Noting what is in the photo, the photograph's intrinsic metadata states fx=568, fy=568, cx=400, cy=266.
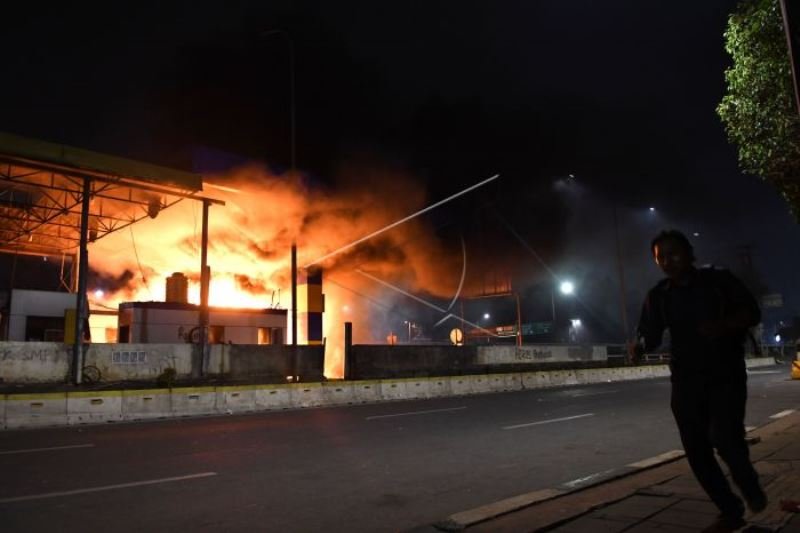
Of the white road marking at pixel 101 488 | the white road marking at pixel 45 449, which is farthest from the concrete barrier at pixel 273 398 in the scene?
the white road marking at pixel 101 488

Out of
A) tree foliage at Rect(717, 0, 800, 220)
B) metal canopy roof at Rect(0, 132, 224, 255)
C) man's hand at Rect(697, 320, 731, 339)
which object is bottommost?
man's hand at Rect(697, 320, 731, 339)

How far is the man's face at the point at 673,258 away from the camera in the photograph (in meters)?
3.23

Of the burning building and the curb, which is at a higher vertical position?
the burning building

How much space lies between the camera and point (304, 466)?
657 cm

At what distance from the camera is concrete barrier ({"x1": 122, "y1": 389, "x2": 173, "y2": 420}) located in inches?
508

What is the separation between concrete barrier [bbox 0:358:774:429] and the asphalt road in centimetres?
104

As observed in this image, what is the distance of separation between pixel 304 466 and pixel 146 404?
8177 mm

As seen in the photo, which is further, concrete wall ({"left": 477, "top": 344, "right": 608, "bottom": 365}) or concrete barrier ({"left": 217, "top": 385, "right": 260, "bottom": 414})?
concrete wall ({"left": 477, "top": 344, "right": 608, "bottom": 365})

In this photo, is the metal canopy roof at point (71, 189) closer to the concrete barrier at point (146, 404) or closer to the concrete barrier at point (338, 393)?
the concrete barrier at point (146, 404)

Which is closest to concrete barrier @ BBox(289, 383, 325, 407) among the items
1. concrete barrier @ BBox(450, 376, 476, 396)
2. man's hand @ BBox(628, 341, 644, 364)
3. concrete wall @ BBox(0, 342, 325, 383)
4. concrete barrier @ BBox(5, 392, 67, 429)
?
concrete wall @ BBox(0, 342, 325, 383)

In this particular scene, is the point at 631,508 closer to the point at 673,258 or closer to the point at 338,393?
the point at 673,258

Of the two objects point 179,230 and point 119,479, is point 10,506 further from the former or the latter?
point 179,230

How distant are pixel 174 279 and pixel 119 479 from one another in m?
18.5

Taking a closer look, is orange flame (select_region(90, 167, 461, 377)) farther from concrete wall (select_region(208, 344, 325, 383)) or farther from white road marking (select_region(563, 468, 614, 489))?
white road marking (select_region(563, 468, 614, 489))
